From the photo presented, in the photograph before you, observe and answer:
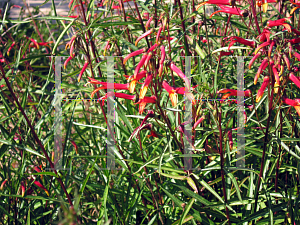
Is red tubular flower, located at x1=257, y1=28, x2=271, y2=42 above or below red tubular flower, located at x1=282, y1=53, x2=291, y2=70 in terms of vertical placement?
above

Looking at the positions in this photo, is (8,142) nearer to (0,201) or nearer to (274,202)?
(0,201)

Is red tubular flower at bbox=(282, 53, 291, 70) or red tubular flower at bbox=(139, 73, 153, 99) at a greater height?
red tubular flower at bbox=(282, 53, 291, 70)

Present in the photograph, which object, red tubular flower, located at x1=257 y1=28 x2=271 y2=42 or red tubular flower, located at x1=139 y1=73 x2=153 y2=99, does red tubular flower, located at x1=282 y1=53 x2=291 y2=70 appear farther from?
red tubular flower, located at x1=139 y1=73 x2=153 y2=99

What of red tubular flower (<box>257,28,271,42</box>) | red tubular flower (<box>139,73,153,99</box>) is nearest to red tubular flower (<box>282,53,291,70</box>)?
red tubular flower (<box>257,28,271,42</box>)

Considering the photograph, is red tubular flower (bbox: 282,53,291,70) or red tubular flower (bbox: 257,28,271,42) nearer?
red tubular flower (bbox: 282,53,291,70)

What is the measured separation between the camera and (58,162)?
183 centimetres

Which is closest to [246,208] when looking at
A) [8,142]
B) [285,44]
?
[285,44]

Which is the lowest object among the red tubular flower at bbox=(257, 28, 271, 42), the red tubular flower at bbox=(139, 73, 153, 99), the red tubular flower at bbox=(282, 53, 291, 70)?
the red tubular flower at bbox=(139, 73, 153, 99)

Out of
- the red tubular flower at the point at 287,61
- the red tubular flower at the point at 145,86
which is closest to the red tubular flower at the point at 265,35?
the red tubular flower at the point at 287,61

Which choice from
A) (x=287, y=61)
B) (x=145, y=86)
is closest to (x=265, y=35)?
(x=287, y=61)

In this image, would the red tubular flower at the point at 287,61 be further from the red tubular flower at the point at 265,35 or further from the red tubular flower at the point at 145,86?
the red tubular flower at the point at 145,86

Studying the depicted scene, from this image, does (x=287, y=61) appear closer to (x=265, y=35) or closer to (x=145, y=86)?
(x=265, y=35)

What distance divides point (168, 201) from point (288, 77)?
1181mm

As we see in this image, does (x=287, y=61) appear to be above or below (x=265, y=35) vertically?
below
